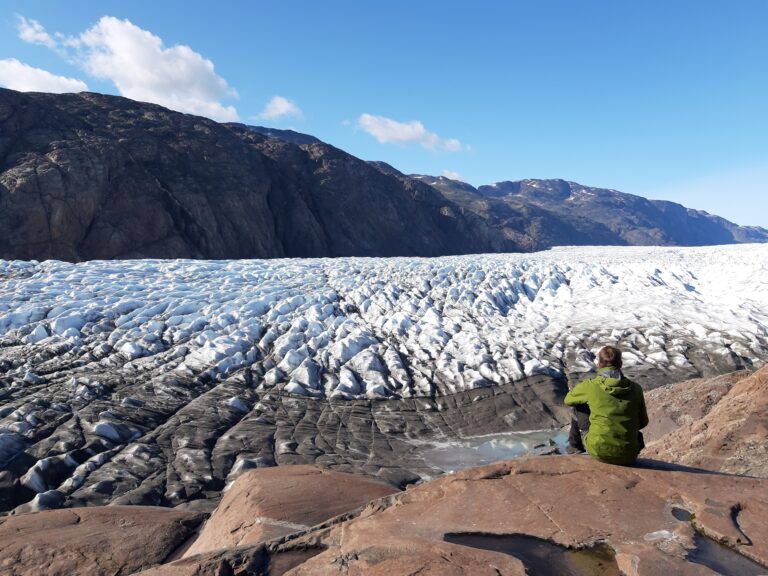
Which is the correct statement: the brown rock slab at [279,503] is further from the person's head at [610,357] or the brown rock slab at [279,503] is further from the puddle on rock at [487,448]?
the puddle on rock at [487,448]

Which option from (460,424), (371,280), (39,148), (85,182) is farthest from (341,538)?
(39,148)

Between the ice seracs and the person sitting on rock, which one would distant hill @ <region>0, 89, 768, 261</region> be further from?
the person sitting on rock

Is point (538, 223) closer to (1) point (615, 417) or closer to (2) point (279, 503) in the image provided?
(1) point (615, 417)

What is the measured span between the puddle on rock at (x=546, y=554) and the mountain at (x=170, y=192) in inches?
1449

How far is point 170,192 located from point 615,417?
138 ft

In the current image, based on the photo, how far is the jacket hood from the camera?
14.7 feet

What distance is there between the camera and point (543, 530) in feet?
11.8

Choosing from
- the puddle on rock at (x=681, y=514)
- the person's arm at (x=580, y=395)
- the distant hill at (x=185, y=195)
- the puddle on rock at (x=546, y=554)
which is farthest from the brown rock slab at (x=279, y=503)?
the distant hill at (x=185, y=195)

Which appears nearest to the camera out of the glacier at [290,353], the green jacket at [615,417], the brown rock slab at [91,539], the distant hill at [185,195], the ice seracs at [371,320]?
the brown rock slab at [91,539]

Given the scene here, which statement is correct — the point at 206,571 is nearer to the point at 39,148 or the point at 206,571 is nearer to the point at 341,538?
the point at 341,538

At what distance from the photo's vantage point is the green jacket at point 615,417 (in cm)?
445

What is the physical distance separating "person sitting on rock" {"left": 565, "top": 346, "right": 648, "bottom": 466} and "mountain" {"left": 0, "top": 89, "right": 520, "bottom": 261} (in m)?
36.6

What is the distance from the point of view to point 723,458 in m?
5.95

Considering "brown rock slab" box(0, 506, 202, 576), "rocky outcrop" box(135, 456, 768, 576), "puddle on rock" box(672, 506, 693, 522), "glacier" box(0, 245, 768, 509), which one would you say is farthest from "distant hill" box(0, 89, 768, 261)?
"puddle on rock" box(672, 506, 693, 522)
